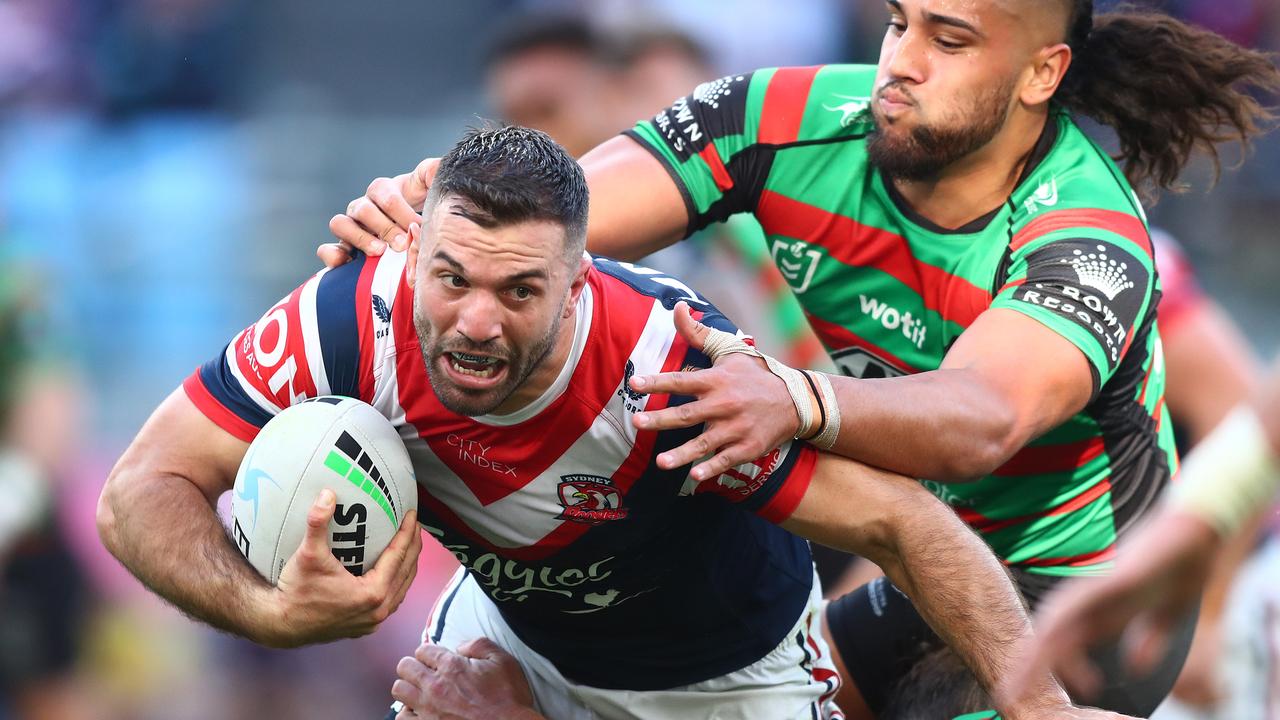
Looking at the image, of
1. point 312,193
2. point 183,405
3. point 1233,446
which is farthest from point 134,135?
point 1233,446

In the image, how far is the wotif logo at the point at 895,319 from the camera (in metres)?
4.48

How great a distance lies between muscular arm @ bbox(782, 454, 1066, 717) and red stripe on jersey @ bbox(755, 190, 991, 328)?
2.48 ft

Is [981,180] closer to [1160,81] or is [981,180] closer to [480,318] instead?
[1160,81]

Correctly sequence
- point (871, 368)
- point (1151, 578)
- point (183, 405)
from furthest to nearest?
1. point (871, 368)
2. point (183, 405)
3. point (1151, 578)

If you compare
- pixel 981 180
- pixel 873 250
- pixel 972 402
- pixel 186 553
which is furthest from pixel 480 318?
pixel 981 180

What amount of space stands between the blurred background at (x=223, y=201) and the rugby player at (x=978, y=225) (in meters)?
2.65

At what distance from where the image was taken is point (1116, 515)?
14.9 feet

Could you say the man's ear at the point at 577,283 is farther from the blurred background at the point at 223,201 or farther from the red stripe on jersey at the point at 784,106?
the blurred background at the point at 223,201

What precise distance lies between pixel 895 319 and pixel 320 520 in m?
1.83

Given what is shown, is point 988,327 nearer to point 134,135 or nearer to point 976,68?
point 976,68

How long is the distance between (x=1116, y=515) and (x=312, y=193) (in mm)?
6524

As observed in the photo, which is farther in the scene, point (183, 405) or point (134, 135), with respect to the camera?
point (134, 135)

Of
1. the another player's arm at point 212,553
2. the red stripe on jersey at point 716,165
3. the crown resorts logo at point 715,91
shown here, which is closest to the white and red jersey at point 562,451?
the another player's arm at point 212,553

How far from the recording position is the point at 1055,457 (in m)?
4.44
